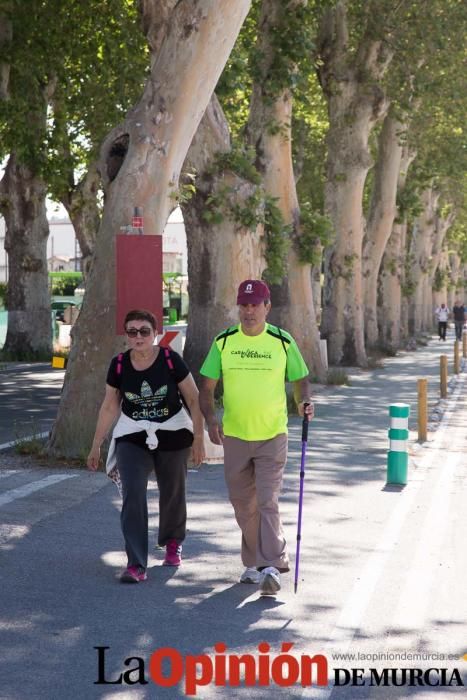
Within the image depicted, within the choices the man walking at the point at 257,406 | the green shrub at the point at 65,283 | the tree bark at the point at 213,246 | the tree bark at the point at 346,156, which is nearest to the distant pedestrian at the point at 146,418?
Answer: the man walking at the point at 257,406

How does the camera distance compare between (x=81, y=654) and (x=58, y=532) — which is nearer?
(x=81, y=654)

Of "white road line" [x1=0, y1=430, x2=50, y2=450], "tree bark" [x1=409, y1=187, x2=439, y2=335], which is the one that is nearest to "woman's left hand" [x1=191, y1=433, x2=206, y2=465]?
"white road line" [x1=0, y1=430, x2=50, y2=450]

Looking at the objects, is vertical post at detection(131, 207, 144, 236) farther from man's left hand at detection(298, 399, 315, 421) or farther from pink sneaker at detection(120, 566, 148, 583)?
pink sneaker at detection(120, 566, 148, 583)

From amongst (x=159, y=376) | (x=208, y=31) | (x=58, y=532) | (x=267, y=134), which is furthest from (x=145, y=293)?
(x=267, y=134)

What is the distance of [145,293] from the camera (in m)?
14.3

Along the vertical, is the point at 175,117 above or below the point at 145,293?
above

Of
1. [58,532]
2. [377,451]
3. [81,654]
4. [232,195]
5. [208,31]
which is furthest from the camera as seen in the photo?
[232,195]

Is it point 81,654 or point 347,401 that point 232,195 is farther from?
point 81,654

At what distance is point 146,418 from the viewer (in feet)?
28.8

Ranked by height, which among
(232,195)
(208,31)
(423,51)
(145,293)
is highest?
(423,51)

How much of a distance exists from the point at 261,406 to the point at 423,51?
89.2 feet

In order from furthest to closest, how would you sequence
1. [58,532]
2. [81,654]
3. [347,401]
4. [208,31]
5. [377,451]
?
[347,401]
[377,451]
[208,31]
[58,532]
[81,654]

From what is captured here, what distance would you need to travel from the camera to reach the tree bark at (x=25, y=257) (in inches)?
1369

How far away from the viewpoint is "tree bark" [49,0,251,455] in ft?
48.6
